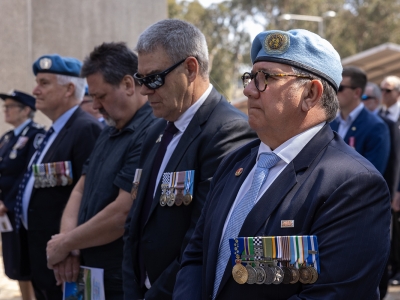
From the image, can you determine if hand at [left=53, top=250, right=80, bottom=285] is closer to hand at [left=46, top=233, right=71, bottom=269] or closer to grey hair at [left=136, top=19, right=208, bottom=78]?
hand at [left=46, top=233, right=71, bottom=269]

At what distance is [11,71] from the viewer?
1155 centimetres

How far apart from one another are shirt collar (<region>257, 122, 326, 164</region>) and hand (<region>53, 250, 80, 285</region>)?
80.7 inches

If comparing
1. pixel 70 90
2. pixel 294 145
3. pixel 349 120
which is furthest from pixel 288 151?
pixel 349 120

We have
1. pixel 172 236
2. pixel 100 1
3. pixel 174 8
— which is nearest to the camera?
pixel 172 236

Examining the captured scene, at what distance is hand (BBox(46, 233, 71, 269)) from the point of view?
4051 millimetres

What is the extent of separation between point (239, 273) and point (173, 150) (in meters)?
1.22

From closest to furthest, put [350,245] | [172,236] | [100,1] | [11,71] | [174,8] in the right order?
[350,245], [172,236], [11,71], [100,1], [174,8]

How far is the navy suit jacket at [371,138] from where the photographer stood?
594 cm

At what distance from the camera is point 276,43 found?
97.8 inches

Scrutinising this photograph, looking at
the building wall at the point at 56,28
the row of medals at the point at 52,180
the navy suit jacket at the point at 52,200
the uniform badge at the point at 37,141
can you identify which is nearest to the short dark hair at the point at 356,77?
the navy suit jacket at the point at 52,200

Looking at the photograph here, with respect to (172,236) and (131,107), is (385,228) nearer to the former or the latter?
(172,236)

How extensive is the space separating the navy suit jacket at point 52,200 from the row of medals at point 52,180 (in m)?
0.04

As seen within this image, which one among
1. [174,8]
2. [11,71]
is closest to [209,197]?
[11,71]

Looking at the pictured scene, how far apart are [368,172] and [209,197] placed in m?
0.75
